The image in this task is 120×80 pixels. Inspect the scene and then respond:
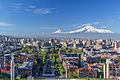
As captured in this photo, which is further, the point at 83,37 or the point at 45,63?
the point at 83,37

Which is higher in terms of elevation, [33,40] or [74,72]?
[33,40]

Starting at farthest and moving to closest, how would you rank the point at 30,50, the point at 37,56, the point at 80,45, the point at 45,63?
1. the point at 80,45
2. the point at 30,50
3. the point at 37,56
4. the point at 45,63

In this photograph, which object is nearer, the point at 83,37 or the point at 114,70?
the point at 114,70

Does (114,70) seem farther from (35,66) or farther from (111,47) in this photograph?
(111,47)

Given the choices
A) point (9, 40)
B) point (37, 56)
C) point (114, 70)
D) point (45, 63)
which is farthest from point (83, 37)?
point (114, 70)

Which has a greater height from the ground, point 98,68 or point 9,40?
point 9,40

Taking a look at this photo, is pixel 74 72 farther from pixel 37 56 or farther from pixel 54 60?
pixel 37 56

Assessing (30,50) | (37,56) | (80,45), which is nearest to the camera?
(37,56)

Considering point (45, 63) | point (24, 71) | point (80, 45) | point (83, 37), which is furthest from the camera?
point (83, 37)

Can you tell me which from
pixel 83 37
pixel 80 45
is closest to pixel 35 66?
pixel 80 45
